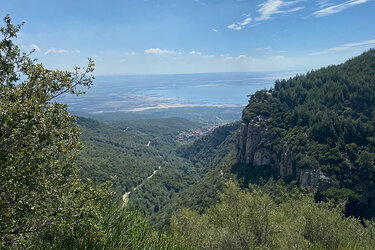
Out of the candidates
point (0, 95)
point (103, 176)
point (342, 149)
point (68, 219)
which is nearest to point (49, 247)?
point (68, 219)

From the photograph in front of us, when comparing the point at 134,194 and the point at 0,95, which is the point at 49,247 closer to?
the point at 0,95

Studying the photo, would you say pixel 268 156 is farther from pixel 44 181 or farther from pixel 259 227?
pixel 44 181

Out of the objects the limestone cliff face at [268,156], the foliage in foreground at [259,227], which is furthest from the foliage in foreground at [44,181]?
the limestone cliff face at [268,156]

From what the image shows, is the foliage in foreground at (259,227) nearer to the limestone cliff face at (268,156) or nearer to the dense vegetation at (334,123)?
the dense vegetation at (334,123)

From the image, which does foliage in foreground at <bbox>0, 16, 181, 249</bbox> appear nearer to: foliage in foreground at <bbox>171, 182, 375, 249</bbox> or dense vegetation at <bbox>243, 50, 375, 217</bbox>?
foliage in foreground at <bbox>171, 182, 375, 249</bbox>

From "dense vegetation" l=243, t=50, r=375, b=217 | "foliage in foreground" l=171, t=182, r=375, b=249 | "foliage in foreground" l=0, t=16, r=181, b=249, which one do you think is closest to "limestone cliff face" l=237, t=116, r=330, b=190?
"dense vegetation" l=243, t=50, r=375, b=217

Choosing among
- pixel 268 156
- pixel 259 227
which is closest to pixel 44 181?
pixel 259 227
